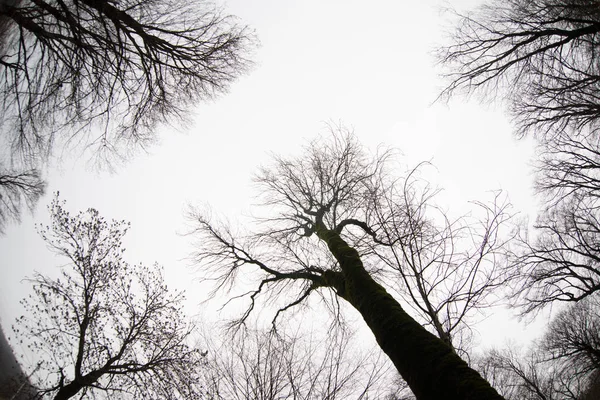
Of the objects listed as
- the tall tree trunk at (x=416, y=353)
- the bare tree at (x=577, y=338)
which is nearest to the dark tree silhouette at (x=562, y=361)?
the bare tree at (x=577, y=338)

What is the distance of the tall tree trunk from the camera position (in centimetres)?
170

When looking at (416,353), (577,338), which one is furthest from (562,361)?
(416,353)

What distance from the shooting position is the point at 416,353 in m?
2.08

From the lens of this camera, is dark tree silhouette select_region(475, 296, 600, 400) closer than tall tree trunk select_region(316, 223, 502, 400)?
No

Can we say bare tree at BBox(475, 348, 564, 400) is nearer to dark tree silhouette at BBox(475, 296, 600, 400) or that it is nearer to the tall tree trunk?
dark tree silhouette at BBox(475, 296, 600, 400)

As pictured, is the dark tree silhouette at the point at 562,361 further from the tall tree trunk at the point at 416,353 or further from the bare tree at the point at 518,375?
the tall tree trunk at the point at 416,353

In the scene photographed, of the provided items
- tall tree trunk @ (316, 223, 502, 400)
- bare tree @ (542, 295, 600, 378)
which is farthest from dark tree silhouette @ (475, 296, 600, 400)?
tall tree trunk @ (316, 223, 502, 400)

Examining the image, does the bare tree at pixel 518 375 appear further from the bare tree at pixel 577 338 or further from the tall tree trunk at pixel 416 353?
the tall tree trunk at pixel 416 353

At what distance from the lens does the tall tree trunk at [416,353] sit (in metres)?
1.70

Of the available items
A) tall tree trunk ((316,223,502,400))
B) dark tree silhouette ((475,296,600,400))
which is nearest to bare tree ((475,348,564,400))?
dark tree silhouette ((475,296,600,400))

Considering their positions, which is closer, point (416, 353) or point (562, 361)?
point (416, 353)

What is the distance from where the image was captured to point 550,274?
6.90 m

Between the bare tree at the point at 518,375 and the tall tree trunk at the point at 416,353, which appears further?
the bare tree at the point at 518,375

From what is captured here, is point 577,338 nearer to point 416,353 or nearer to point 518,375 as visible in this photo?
point 518,375
